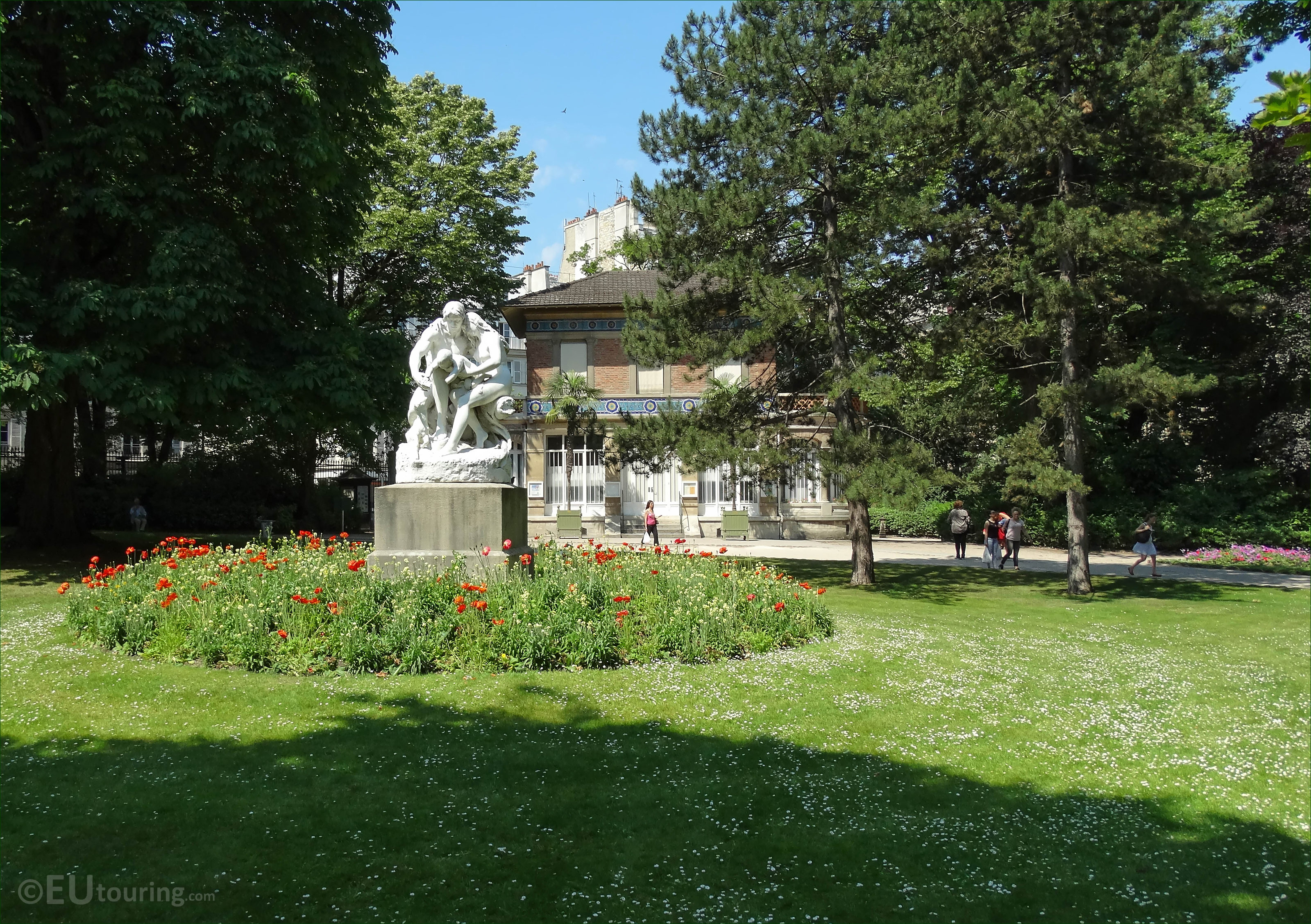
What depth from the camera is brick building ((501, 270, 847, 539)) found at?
3419 centimetres

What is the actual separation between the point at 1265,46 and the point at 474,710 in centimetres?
1891

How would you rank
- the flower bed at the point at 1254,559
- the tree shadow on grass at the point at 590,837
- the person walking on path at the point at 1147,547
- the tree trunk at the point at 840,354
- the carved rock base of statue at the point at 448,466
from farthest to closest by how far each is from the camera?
the flower bed at the point at 1254,559
the person walking on path at the point at 1147,547
the tree trunk at the point at 840,354
the carved rock base of statue at the point at 448,466
the tree shadow on grass at the point at 590,837

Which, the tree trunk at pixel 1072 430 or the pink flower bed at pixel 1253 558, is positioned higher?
the tree trunk at pixel 1072 430

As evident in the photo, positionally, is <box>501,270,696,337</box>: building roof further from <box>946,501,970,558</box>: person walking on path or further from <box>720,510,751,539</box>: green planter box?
<box>946,501,970,558</box>: person walking on path

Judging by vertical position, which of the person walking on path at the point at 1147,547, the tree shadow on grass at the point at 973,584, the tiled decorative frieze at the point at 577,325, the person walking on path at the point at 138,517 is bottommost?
the tree shadow on grass at the point at 973,584

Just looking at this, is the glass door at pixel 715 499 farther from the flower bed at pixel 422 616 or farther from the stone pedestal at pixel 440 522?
the stone pedestal at pixel 440 522

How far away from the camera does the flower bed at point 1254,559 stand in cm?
2223

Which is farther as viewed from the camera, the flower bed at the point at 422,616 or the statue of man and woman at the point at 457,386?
the statue of man and woman at the point at 457,386

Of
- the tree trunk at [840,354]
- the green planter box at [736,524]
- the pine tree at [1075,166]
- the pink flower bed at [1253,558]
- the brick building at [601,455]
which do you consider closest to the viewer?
the pine tree at [1075,166]

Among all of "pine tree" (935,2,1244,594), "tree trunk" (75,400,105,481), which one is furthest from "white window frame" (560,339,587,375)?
"pine tree" (935,2,1244,594)

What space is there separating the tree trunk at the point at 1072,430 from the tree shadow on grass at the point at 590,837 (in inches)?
482

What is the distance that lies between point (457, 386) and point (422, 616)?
3801 millimetres

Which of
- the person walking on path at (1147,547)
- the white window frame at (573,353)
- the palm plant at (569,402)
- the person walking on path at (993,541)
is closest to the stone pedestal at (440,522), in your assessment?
the person walking on path at (993,541)

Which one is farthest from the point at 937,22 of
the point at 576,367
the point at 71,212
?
the point at 576,367
